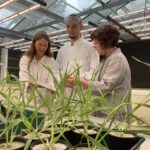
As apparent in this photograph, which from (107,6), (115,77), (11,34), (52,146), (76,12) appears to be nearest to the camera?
(52,146)

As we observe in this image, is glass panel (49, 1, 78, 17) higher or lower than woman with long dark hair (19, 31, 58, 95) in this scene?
higher

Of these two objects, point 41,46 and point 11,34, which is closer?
point 41,46

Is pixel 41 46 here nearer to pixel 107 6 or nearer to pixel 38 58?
pixel 38 58

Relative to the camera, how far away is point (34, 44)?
1683 millimetres

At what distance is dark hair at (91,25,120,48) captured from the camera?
134 centimetres

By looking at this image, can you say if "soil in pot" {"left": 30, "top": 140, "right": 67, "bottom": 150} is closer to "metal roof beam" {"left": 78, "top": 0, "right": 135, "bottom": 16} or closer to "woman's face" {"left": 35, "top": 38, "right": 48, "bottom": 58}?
"woman's face" {"left": 35, "top": 38, "right": 48, "bottom": 58}

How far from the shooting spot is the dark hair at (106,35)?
1338 mm

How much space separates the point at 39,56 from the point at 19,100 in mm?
1039

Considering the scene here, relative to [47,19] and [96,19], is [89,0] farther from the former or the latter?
[47,19]

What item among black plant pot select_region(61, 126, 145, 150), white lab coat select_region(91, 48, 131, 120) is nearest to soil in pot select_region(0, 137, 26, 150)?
black plant pot select_region(61, 126, 145, 150)

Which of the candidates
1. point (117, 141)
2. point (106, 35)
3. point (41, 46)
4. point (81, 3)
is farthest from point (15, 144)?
point (81, 3)

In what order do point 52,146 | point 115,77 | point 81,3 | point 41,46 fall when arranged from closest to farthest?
point 52,146 → point 115,77 → point 41,46 → point 81,3

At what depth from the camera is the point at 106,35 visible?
1334 millimetres

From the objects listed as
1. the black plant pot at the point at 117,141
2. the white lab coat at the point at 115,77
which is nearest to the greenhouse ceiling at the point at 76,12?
the white lab coat at the point at 115,77
